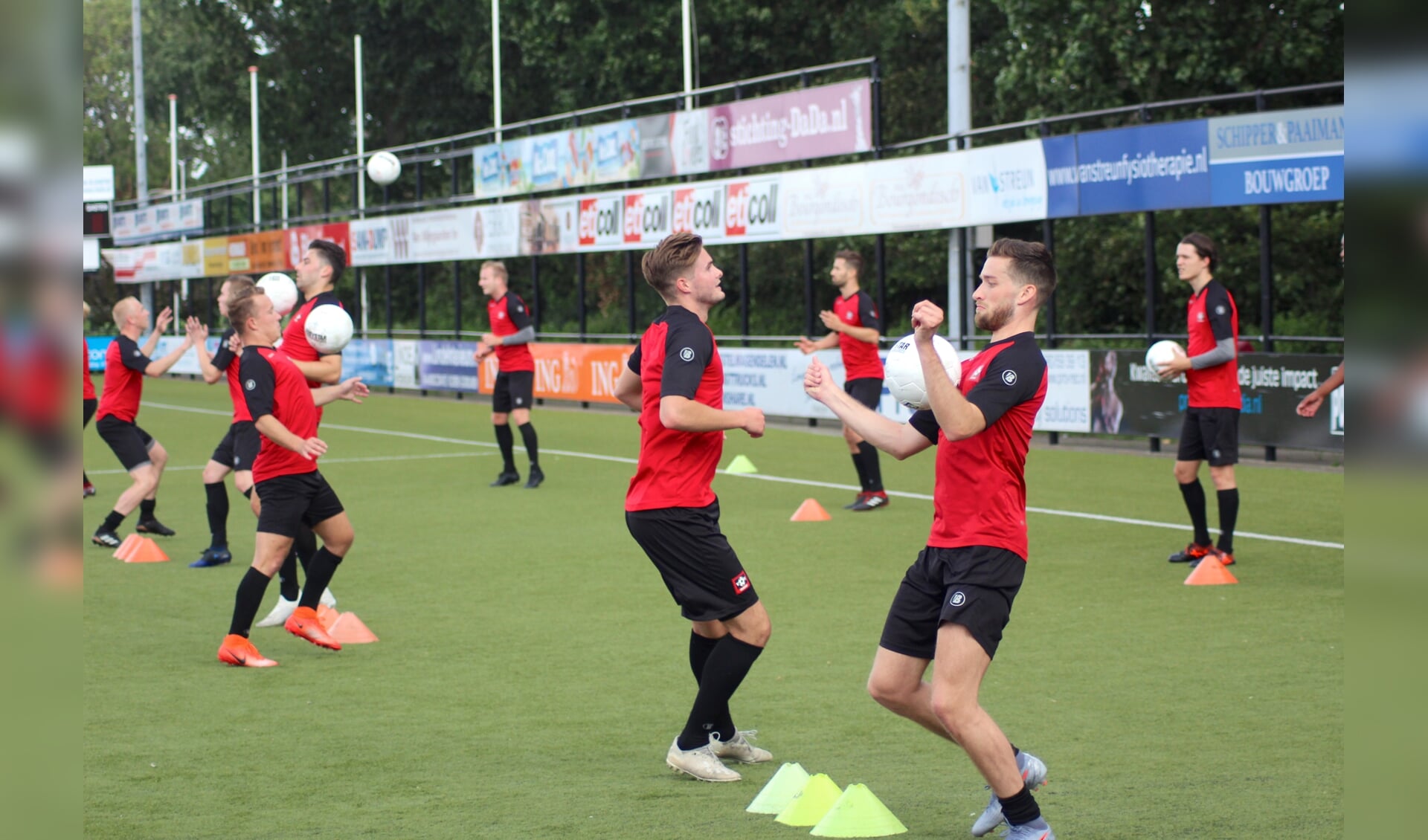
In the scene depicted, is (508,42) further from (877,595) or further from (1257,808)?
(1257,808)

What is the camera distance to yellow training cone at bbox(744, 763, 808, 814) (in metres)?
5.35

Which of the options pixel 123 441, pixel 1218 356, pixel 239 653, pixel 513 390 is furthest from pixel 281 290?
pixel 1218 356

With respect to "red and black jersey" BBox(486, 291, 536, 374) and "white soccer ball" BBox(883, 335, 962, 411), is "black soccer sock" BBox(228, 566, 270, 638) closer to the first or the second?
"white soccer ball" BBox(883, 335, 962, 411)

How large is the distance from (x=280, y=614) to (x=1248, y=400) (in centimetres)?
1207

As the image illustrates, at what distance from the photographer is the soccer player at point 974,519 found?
15.0 ft

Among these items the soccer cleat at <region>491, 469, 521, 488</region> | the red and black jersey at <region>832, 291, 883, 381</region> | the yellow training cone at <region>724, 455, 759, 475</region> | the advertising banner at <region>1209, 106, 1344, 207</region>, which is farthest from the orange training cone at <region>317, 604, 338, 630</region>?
the advertising banner at <region>1209, 106, 1344, 207</region>

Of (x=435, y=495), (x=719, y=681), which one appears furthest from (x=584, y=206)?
(x=719, y=681)

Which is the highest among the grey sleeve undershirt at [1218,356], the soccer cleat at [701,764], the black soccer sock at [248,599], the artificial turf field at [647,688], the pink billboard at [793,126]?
the pink billboard at [793,126]

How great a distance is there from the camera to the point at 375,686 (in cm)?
748

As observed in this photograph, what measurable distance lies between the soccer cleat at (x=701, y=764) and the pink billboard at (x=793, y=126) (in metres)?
17.4

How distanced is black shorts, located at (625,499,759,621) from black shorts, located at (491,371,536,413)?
10293mm

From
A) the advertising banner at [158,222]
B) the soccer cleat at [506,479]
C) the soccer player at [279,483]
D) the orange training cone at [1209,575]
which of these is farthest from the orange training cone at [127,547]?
the advertising banner at [158,222]

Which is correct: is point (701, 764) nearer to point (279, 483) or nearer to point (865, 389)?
point (279, 483)

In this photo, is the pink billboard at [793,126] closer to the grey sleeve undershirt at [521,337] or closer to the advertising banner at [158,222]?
the grey sleeve undershirt at [521,337]
